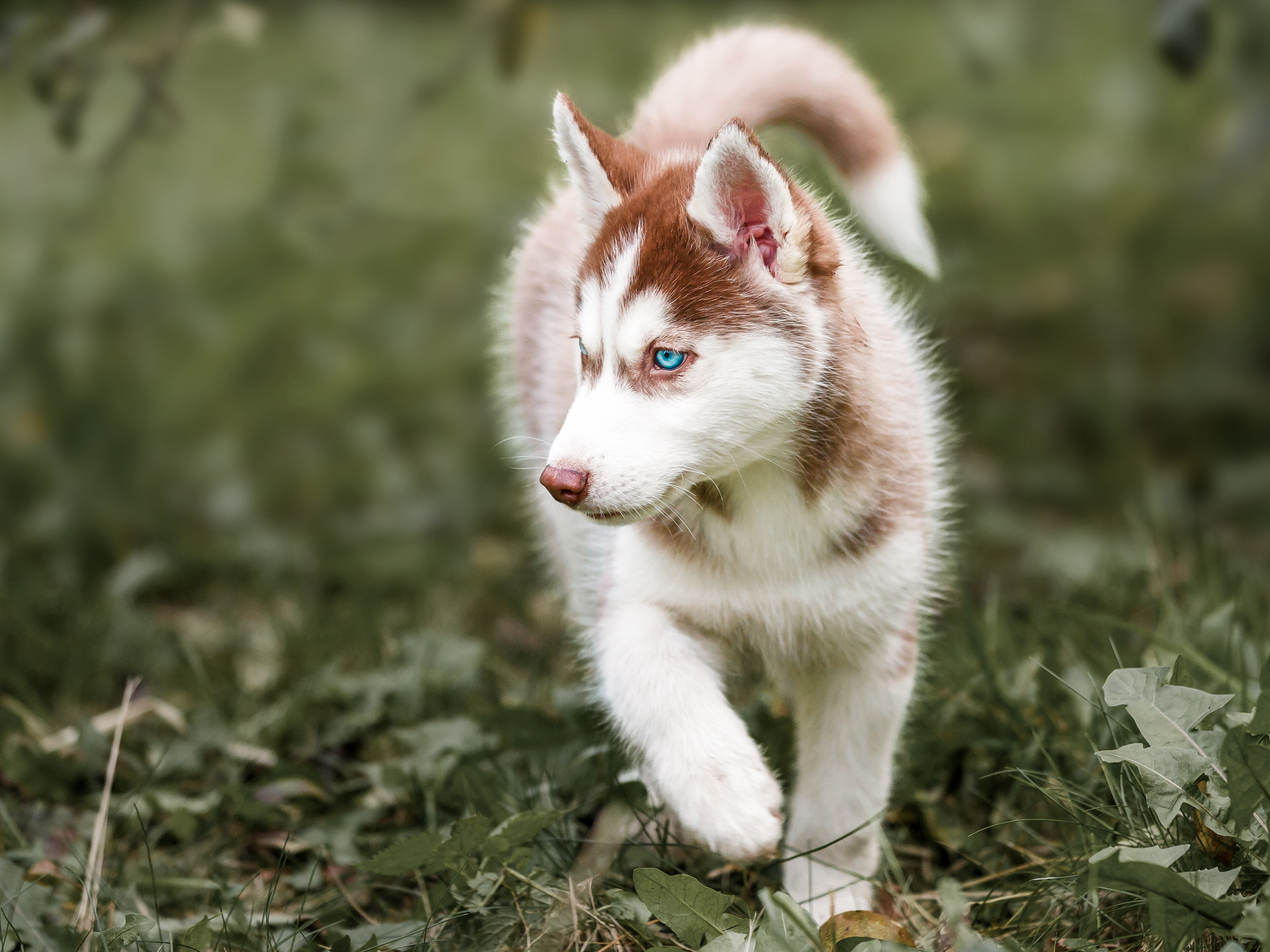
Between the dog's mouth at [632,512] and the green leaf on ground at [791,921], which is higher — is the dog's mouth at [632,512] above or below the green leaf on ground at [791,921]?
above

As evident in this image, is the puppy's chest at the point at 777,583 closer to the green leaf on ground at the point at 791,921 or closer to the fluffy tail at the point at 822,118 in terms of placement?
the green leaf on ground at the point at 791,921

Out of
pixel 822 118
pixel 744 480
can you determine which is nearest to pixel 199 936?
pixel 744 480

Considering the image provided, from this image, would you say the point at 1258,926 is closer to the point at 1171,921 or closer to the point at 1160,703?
the point at 1171,921

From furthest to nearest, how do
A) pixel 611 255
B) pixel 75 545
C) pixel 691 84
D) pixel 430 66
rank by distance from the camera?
pixel 430 66
pixel 75 545
pixel 691 84
pixel 611 255

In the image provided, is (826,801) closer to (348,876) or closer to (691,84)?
(348,876)

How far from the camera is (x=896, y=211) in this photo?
9.93ft

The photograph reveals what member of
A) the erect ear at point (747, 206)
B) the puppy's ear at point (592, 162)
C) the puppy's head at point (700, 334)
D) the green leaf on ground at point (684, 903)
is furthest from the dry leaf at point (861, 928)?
the puppy's ear at point (592, 162)

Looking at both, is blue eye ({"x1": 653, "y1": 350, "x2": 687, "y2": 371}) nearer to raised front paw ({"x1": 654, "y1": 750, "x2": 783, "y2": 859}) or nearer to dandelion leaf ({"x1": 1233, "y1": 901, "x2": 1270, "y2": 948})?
raised front paw ({"x1": 654, "y1": 750, "x2": 783, "y2": 859})

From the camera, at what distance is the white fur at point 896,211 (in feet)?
9.77

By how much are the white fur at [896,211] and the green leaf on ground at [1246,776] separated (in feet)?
4.30

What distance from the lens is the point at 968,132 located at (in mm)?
6727

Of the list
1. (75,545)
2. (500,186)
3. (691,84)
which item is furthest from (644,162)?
(500,186)

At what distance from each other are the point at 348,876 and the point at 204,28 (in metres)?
2.28

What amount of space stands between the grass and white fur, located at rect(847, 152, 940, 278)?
6.3 inches
